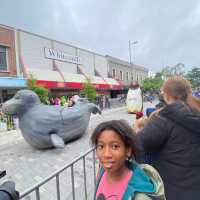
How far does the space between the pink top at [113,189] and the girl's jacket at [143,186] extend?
22mm

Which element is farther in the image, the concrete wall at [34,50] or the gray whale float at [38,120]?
the concrete wall at [34,50]

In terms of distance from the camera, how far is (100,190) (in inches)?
55.2

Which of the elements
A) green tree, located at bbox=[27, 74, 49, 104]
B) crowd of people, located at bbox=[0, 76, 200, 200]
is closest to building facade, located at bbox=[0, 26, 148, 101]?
green tree, located at bbox=[27, 74, 49, 104]

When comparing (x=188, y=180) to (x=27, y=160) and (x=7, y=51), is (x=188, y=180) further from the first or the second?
(x=7, y=51)

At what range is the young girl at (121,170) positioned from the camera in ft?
4.20

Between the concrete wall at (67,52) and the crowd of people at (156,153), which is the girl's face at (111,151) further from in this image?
the concrete wall at (67,52)

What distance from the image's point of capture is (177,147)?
69.7 inches

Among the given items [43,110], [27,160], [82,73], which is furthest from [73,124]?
[82,73]

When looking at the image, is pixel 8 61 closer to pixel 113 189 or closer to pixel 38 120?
pixel 38 120

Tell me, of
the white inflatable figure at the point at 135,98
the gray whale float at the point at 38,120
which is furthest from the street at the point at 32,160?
the white inflatable figure at the point at 135,98

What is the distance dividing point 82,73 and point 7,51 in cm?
1068

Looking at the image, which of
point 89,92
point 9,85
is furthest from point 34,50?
point 89,92

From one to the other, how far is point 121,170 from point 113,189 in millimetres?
111

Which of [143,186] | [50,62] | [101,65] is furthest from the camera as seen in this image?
[101,65]
